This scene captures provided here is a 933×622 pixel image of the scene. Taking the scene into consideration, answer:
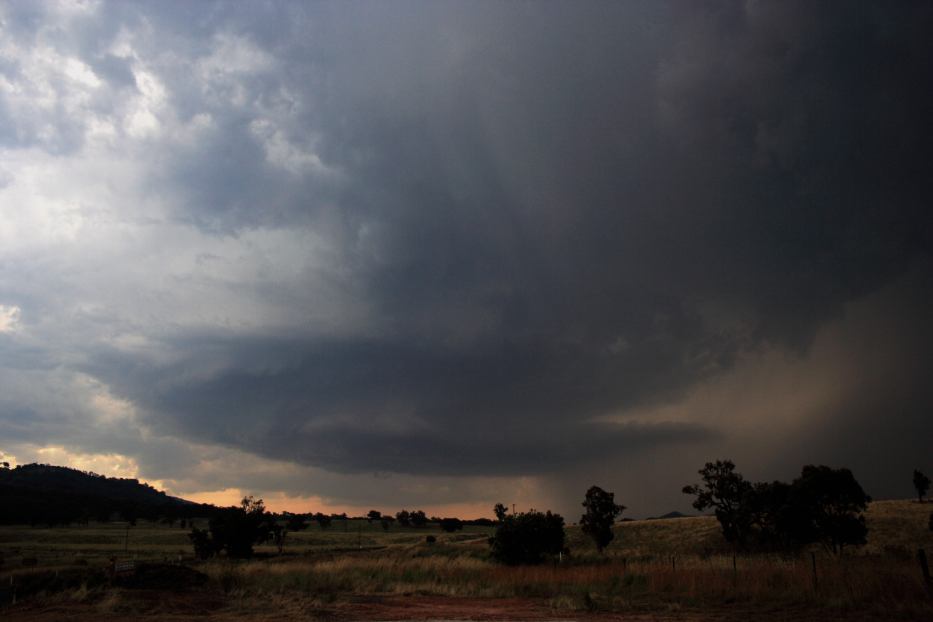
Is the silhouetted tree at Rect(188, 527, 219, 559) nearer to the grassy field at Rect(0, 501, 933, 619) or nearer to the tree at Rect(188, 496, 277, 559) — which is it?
the tree at Rect(188, 496, 277, 559)

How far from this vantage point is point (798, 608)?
2059 centimetres

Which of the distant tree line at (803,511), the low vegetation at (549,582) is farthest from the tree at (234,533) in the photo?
the distant tree line at (803,511)

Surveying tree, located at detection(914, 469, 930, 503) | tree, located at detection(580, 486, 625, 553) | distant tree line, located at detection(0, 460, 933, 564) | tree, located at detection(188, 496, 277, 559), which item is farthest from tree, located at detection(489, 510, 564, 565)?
tree, located at detection(914, 469, 930, 503)

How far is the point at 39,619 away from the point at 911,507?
90458mm

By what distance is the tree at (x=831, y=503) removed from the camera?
157ft

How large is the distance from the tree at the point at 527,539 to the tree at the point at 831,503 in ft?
67.9

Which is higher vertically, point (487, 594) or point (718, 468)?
point (718, 468)

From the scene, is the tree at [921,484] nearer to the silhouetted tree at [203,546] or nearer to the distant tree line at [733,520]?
the distant tree line at [733,520]

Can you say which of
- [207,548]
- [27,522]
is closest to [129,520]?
[27,522]

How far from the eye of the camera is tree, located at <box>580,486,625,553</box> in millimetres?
67688

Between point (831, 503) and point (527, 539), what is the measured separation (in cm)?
2567

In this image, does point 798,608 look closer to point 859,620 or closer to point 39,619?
point 859,620

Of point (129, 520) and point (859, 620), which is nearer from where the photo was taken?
point (859, 620)

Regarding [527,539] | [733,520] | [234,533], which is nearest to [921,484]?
[733,520]
